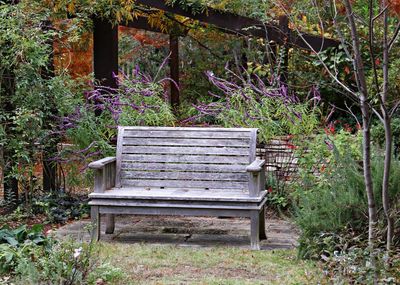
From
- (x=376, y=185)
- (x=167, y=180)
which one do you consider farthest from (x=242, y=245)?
(x=376, y=185)

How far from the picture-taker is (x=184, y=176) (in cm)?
707

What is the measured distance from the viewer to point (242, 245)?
6504mm

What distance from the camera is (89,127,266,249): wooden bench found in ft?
21.2

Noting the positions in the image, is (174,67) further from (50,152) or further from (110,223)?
(110,223)

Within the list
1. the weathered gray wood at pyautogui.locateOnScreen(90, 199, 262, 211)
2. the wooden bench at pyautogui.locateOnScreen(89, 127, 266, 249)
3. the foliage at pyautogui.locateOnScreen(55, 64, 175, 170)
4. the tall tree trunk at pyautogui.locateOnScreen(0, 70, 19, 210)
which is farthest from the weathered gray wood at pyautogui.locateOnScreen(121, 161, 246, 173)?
the tall tree trunk at pyautogui.locateOnScreen(0, 70, 19, 210)

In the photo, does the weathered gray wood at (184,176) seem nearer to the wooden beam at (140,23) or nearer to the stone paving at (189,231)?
the stone paving at (189,231)

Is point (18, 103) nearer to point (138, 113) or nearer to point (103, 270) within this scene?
point (138, 113)

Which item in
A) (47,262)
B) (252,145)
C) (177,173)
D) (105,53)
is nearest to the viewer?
(47,262)

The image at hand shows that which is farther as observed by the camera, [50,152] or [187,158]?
[50,152]

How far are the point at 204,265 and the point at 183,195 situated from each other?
100 cm

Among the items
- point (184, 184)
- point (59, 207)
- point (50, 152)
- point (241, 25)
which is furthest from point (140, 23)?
point (184, 184)

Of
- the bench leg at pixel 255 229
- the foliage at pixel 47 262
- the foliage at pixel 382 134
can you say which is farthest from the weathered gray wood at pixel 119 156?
the foliage at pixel 382 134

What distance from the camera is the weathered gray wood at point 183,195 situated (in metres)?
6.36

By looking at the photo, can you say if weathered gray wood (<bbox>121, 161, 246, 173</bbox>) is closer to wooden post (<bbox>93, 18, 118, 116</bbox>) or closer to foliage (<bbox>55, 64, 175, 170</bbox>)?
foliage (<bbox>55, 64, 175, 170</bbox>)
